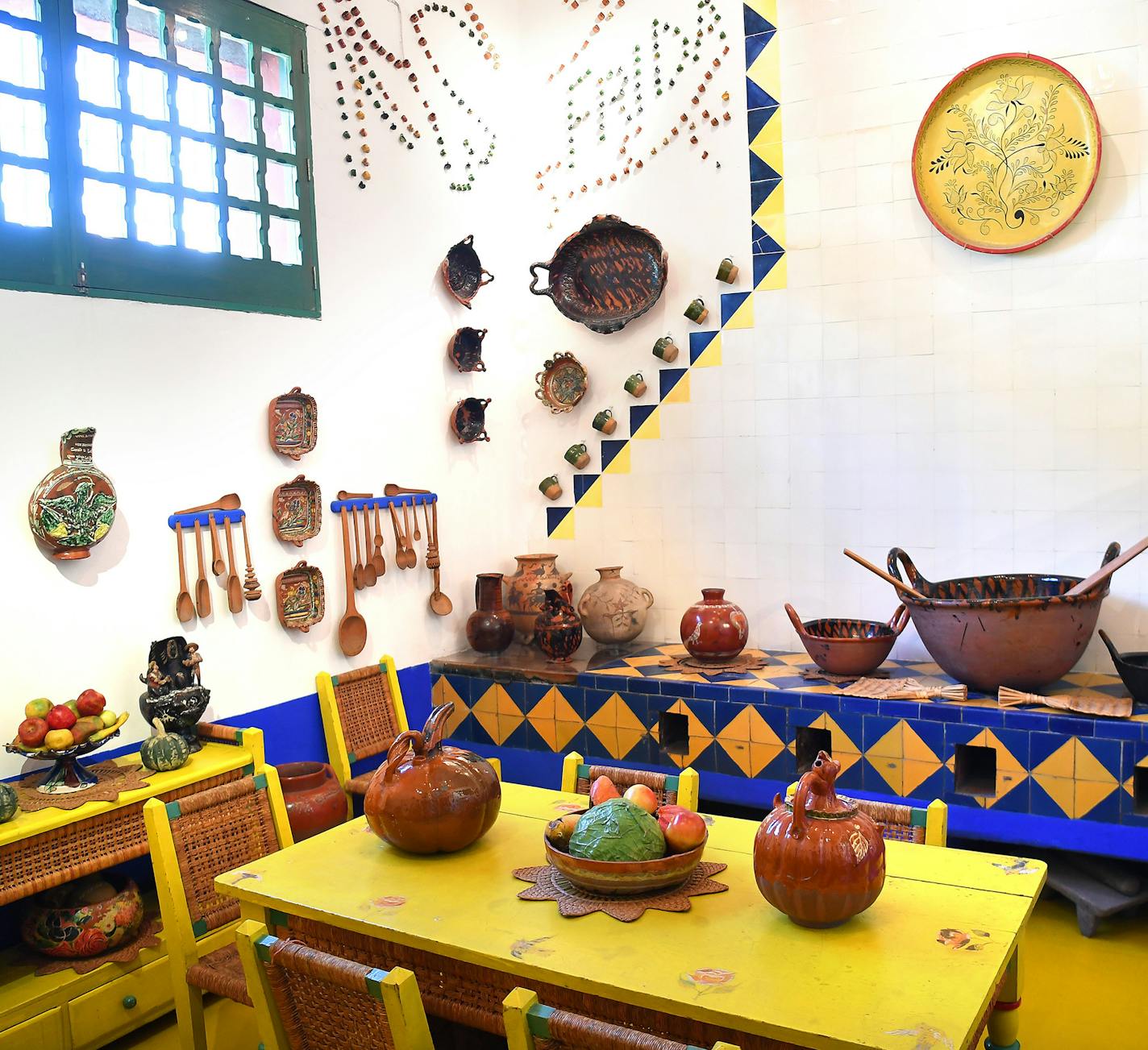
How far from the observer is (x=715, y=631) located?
4172mm

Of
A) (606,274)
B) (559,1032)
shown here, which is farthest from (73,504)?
(606,274)

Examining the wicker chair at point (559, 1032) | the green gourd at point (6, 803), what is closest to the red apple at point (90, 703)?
the green gourd at point (6, 803)

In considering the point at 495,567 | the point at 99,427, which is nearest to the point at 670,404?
the point at 495,567

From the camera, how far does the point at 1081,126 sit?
12.5 feet

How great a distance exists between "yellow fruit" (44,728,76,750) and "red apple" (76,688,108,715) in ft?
0.40

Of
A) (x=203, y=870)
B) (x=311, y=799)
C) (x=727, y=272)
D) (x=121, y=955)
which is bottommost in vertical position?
(x=121, y=955)

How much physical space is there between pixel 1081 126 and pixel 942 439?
1225 millimetres

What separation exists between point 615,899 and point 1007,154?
129 inches

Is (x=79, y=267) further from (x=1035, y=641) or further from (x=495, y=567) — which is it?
(x=1035, y=641)

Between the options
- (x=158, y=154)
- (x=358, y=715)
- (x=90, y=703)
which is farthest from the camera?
(x=358, y=715)

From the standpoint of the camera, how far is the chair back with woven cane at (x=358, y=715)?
396 centimetres

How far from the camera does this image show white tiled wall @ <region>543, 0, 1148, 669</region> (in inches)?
151

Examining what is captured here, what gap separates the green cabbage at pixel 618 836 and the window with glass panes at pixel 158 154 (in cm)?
230

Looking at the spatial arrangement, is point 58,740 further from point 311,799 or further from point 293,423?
point 293,423
